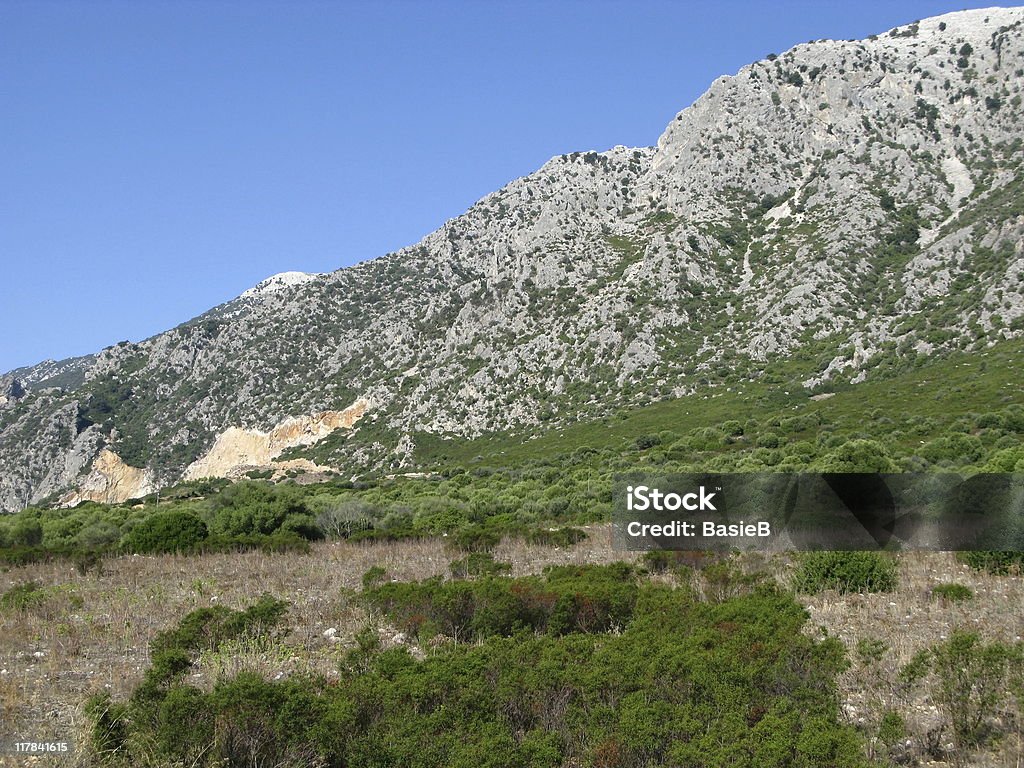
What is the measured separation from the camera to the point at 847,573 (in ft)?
46.6

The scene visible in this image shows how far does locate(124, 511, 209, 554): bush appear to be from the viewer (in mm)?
23828

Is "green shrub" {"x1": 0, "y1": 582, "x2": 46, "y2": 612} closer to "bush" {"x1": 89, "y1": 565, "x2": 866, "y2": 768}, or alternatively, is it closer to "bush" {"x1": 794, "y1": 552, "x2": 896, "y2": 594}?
"bush" {"x1": 89, "y1": 565, "x2": 866, "y2": 768}

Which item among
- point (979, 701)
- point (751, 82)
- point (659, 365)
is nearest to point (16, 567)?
point (979, 701)

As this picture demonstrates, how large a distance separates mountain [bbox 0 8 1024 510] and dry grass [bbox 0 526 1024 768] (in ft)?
192

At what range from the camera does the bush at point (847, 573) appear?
1411 cm

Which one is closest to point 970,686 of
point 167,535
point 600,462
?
point 167,535

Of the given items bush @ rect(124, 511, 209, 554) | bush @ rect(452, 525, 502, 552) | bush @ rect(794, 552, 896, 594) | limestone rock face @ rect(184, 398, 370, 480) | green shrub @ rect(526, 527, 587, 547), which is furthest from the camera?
limestone rock face @ rect(184, 398, 370, 480)

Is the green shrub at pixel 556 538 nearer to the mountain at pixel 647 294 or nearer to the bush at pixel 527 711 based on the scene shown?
the bush at pixel 527 711

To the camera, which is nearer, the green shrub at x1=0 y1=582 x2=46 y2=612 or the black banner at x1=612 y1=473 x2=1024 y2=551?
the green shrub at x1=0 y1=582 x2=46 y2=612

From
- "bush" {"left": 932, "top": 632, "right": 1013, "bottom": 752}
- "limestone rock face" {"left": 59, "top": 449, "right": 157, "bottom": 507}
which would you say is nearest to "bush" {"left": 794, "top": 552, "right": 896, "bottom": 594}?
"bush" {"left": 932, "top": 632, "right": 1013, "bottom": 752}

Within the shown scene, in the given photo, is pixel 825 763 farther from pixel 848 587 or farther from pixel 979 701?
pixel 848 587

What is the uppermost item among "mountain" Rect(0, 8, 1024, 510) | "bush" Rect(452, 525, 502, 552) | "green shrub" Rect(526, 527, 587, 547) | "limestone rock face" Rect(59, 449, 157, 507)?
"mountain" Rect(0, 8, 1024, 510)

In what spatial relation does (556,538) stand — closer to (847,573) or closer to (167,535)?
(847,573)

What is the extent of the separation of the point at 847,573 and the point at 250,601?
11.3 m
